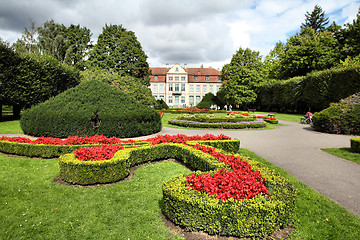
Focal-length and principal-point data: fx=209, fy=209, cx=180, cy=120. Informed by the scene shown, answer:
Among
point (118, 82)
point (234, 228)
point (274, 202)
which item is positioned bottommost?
point (234, 228)

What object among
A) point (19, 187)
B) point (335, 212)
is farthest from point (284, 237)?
point (19, 187)

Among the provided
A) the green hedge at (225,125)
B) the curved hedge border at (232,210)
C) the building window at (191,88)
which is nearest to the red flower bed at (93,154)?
the curved hedge border at (232,210)

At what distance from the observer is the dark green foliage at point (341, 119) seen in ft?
47.1

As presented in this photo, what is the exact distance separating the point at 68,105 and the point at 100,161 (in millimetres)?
8121

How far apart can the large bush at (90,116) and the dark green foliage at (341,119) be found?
12.6 meters

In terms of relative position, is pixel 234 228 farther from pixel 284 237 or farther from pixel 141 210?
pixel 141 210

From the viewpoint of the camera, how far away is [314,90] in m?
28.1

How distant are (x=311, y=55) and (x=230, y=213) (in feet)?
133

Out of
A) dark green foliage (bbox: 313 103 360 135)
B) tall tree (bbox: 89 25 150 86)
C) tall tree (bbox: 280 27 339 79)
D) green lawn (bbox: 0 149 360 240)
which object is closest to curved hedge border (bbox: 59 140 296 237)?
green lawn (bbox: 0 149 360 240)

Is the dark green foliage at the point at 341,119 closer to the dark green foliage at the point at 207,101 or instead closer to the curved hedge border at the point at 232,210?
the curved hedge border at the point at 232,210

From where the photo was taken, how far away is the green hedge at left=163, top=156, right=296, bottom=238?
3359 mm

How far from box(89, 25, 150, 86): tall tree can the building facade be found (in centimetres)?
2496

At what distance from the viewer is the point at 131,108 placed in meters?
13.1

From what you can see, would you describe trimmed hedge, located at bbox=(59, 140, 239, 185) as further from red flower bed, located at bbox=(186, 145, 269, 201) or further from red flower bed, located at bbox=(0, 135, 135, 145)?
red flower bed, located at bbox=(0, 135, 135, 145)
